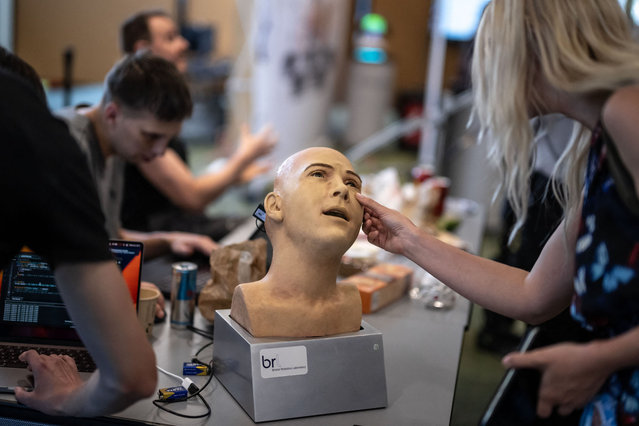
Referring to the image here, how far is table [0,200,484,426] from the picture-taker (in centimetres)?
140

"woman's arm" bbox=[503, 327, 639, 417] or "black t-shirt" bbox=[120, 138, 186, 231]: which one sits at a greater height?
"woman's arm" bbox=[503, 327, 639, 417]

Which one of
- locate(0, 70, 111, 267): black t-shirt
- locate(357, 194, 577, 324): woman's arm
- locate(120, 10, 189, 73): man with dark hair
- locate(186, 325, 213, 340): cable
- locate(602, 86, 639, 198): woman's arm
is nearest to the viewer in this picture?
locate(0, 70, 111, 267): black t-shirt

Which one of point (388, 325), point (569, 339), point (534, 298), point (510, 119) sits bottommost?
point (569, 339)

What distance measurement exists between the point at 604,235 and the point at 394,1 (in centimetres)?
951

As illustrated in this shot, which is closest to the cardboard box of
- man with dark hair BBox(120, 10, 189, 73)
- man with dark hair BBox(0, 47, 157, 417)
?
man with dark hair BBox(0, 47, 157, 417)

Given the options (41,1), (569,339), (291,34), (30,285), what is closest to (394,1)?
(291,34)

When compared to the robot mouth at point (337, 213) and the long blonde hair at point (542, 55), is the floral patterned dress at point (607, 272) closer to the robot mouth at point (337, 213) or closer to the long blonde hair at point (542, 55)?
the long blonde hair at point (542, 55)

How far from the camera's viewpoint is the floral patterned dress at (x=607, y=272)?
3.48 feet

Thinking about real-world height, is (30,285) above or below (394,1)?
below

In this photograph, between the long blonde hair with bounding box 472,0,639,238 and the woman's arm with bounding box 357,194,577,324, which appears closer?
the long blonde hair with bounding box 472,0,639,238

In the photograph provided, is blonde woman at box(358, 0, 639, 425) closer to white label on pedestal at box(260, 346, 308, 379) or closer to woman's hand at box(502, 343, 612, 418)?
woman's hand at box(502, 343, 612, 418)

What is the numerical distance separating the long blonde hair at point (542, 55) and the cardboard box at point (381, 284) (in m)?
0.83

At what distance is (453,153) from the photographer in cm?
510

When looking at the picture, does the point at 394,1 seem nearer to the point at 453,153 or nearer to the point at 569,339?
the point at 453,153
